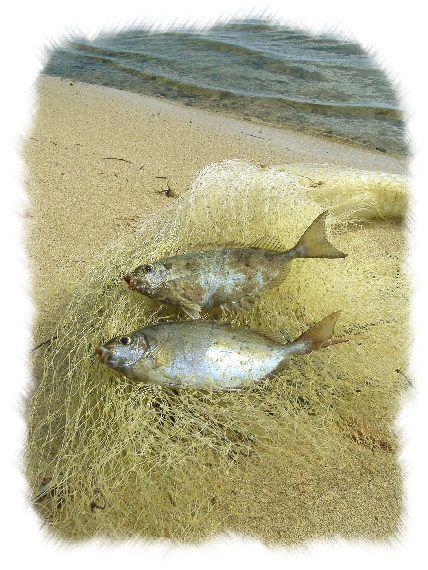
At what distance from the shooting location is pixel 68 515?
8.48ft

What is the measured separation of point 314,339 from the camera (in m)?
2.85

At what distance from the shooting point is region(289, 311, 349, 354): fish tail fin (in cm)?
284

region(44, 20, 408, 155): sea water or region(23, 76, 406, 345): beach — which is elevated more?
region(23, 76, 406, 345): beach

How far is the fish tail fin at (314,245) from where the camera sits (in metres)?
3.14

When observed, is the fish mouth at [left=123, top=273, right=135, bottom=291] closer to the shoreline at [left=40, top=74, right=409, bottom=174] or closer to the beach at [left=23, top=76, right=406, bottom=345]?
the beach at [left=23, top=76, right=406, bottom=345]

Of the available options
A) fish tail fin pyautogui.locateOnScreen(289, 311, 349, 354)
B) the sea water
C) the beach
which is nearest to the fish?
fish tail fin pyautogui.locateOnScreen(289, 311, 349, 354)

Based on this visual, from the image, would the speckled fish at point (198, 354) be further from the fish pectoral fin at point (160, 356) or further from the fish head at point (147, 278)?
the fish head at point (147, 278)

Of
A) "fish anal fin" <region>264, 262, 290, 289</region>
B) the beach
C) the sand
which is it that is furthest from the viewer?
the beach

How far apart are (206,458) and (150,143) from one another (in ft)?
16.2

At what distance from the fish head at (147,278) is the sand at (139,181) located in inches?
36.7

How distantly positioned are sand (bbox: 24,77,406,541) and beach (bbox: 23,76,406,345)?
0.04 feet

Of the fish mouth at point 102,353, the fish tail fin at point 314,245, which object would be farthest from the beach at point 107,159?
the fish tail fin at point 314,245

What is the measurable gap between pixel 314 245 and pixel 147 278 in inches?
34.6

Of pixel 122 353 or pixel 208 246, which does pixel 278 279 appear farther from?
pixel 122 353
